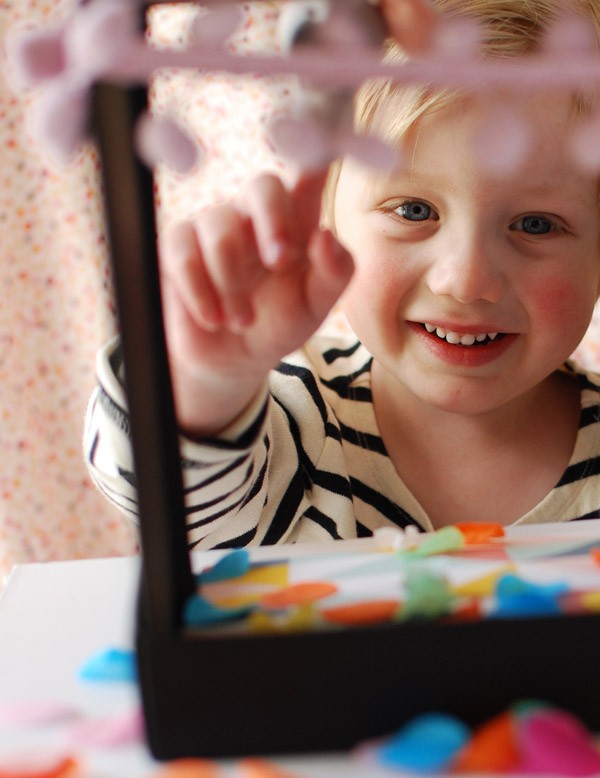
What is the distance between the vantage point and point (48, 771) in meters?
0.38

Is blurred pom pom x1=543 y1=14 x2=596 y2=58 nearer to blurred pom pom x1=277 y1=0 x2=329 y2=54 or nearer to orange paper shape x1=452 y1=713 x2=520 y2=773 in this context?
blurred pom pom x1=277 y1=0 x2=329 y2=54

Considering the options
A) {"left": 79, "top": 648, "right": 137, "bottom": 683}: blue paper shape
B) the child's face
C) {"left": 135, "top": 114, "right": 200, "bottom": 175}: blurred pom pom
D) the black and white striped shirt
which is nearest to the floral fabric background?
the black and white striped shirt

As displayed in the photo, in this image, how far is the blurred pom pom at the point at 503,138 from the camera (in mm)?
318

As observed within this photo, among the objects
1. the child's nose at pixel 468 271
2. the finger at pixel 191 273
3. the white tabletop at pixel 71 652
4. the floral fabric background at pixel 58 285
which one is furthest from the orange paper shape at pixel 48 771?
the floral fabric background at pixel 58 285

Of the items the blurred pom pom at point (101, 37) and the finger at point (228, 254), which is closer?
the blurred pom pom at point (101, 37)

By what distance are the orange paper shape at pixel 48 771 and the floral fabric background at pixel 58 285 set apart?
60.0 inches

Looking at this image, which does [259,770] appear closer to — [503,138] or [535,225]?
[503,138]

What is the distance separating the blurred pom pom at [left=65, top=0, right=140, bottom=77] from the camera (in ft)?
1.00

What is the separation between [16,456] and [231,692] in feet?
5.63

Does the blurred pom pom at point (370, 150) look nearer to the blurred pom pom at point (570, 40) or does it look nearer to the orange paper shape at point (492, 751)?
the blurred pom pom at point (570, 40)

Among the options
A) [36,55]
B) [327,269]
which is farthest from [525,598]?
[36,55]

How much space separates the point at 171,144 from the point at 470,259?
556 mm

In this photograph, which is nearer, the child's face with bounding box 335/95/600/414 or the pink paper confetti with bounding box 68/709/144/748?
the pink paper confetti with bounding box 68/709/144/748

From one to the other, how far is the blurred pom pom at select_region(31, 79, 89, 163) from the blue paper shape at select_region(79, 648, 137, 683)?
24 cm
